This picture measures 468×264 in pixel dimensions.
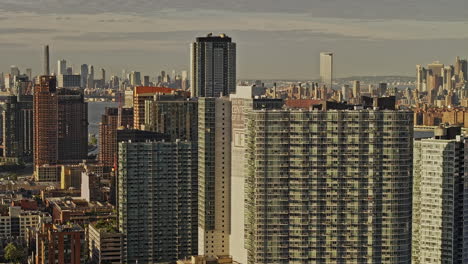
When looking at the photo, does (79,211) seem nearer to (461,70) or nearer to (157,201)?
(157,201)

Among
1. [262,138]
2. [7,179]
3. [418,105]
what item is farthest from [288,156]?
[7,179]

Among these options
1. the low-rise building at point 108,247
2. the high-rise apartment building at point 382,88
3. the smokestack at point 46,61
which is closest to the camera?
the low-rise building at point 108,247

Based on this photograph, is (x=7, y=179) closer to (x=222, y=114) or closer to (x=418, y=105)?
(x=418, y=105)

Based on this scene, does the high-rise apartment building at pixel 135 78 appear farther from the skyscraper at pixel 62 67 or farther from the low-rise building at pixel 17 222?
the low-rise building at pixel 17 222

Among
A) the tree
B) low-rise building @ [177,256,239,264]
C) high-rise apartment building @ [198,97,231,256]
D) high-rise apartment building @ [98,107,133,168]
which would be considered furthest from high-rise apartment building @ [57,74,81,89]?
low-rise building @ [177,256,239,264]

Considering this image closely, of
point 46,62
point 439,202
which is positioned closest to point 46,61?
point 46,62

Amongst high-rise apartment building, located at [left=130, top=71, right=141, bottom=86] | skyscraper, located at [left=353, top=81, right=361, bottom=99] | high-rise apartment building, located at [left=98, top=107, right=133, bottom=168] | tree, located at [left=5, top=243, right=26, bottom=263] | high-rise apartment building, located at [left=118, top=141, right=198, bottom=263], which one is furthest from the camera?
high-rise apartment building, located at [left=130, top=71, right=141, bottom=86]

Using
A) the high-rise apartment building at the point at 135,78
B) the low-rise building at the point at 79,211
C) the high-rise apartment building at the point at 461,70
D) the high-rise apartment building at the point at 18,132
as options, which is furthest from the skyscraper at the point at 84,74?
the low-rise building at the point at 79,211

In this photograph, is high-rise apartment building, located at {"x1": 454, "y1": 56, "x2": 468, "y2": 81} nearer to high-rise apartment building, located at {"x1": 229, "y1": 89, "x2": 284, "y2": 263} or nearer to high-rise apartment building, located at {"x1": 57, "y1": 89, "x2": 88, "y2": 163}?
high-rise apartment building, located at {"x1": 57, "y1": 89, "x2": 88, "y2": 163}
